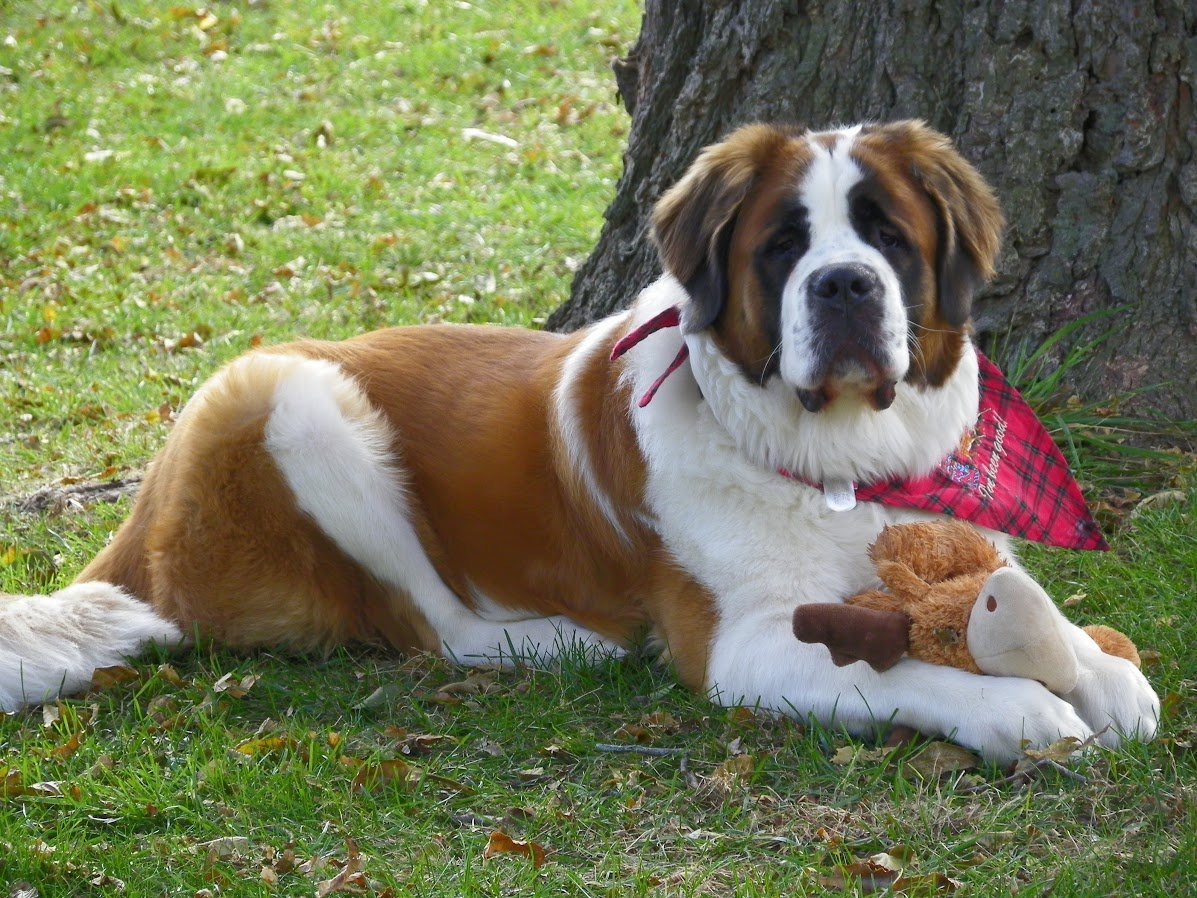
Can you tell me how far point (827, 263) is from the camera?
321cm

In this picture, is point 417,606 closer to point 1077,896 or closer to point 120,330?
point 1077,896

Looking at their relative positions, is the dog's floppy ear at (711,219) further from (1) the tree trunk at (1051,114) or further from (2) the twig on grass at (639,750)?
(1) the tree trunk at (1051,114)

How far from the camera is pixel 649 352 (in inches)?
146

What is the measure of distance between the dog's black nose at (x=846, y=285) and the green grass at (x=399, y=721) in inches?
38.9

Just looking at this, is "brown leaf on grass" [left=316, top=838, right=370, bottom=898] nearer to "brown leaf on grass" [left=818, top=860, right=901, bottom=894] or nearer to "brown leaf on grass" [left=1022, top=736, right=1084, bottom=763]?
"brown leaf on grass" [left=818, top=860, right=901, bottom=894]

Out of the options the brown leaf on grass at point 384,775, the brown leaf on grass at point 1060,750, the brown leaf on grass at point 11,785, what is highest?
the brown leaf on grass at point 1060,750

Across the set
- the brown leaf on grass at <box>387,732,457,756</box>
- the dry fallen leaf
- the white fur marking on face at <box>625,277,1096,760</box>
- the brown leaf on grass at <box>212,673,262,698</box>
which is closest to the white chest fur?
the white fur marking on face at <box>625,277,1096,760</box>

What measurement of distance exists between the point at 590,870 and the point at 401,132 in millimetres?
7573

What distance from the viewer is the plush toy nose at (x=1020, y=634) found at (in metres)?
2.89

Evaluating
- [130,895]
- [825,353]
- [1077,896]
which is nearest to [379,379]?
[825,353]

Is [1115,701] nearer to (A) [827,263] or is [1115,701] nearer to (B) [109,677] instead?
(A) [827,263]

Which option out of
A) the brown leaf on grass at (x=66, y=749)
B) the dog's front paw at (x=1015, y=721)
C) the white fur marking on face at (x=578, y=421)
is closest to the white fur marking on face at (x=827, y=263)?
the white fur marking on face at (x=578, y=421)

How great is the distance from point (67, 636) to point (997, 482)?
2.56 meters

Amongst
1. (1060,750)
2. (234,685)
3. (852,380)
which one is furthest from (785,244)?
(234,685)
